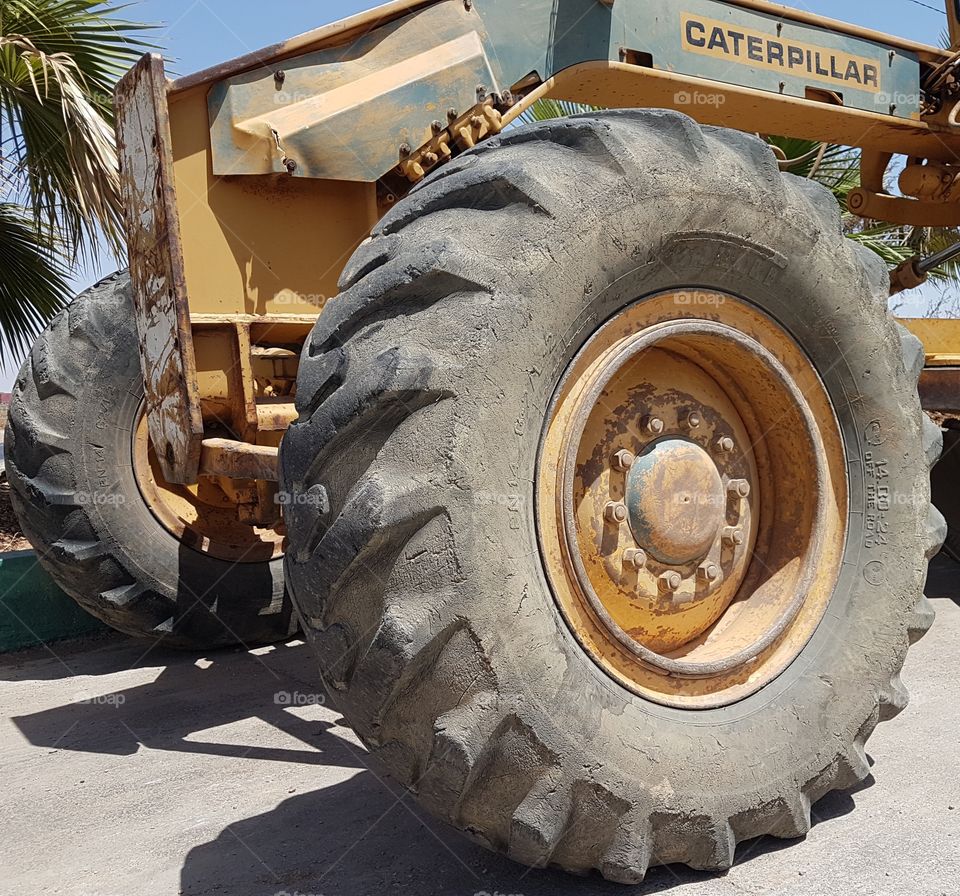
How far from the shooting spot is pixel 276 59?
3.16m

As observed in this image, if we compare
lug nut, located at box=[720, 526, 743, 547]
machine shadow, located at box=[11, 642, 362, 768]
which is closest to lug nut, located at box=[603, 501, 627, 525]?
lug nut, located at box=[720, 526, 743, 547]

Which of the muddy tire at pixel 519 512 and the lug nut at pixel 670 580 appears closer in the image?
the muddy tire at pixel 519 512

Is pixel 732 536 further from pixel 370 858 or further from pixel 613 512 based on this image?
pixel 370 858

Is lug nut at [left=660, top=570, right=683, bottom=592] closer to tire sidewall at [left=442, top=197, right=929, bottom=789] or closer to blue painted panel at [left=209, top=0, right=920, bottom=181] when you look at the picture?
tire sidewall at [left=442, top=197, right=929, bottom=789]

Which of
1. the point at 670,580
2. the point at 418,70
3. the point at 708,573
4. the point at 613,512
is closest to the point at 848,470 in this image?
the point at 708,573

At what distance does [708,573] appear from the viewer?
8.71 ft

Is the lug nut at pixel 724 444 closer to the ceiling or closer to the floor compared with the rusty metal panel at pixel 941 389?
closer to the ceiling

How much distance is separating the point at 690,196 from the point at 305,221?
1515 mm

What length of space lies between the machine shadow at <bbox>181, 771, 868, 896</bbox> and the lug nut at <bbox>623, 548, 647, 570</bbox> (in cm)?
72

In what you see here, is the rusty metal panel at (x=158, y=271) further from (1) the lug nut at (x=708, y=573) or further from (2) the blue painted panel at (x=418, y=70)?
(1) the lug nut at (x=708, y=573)

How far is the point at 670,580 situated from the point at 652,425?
1.30 ft

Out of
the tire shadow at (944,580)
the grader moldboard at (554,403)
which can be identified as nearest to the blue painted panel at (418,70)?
the grader moldboard at (554,403)

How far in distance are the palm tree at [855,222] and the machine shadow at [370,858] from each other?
701 cm

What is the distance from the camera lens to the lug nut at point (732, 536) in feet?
8.92
